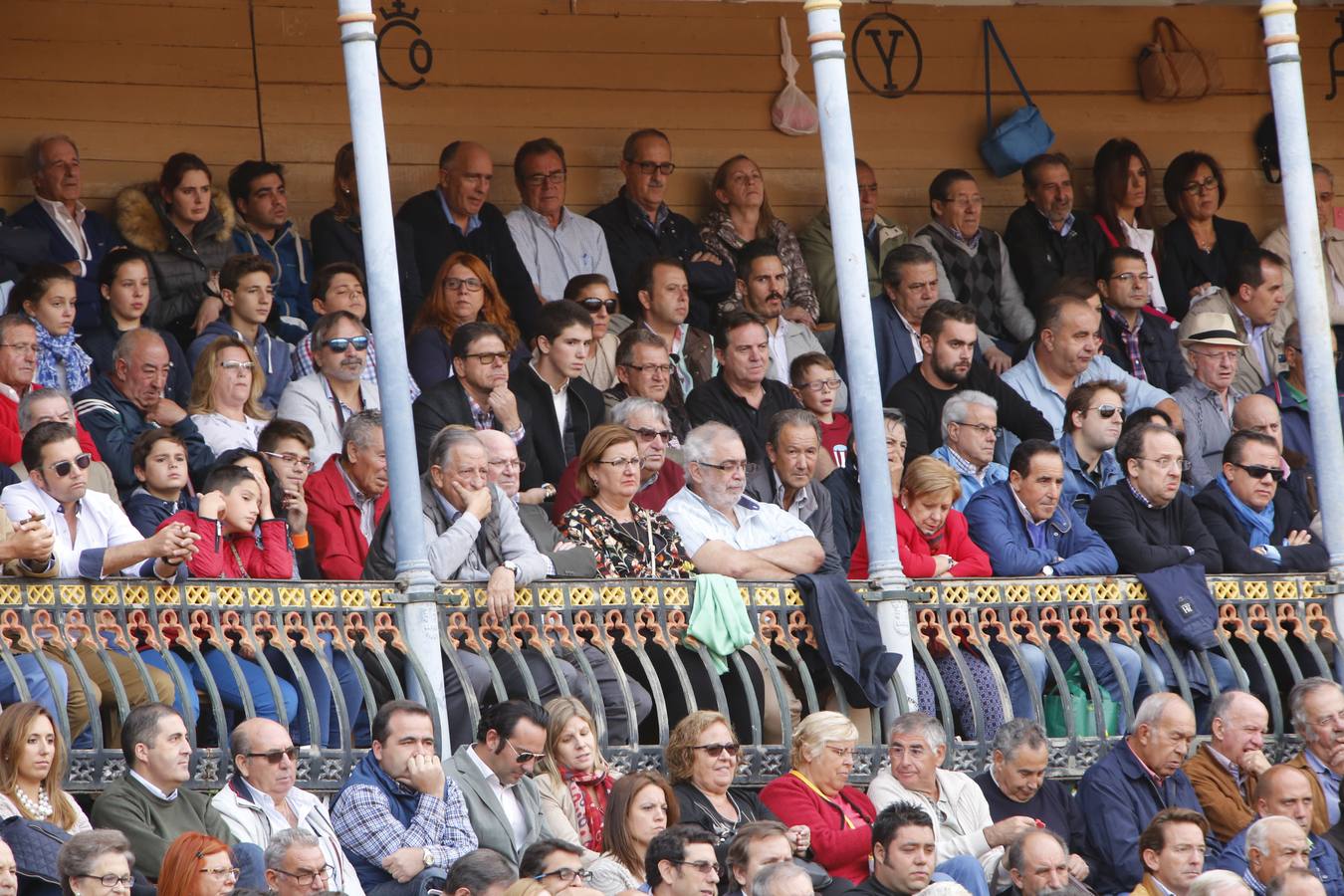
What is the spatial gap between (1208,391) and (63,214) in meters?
5.82

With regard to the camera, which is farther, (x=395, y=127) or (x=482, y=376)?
(x=395, y=127)

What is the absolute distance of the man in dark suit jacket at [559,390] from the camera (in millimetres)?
11898

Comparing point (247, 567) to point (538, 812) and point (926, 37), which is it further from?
point (926, 37)

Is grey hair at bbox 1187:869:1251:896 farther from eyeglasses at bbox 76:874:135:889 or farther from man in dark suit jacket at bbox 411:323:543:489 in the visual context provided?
eyeglasses at bbox 76:874:135:889

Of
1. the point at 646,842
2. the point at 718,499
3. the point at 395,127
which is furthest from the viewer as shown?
the point at 395,127

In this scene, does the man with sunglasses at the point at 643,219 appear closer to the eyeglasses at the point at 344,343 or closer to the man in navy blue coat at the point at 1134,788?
the eyeglasses at the point at 344,343

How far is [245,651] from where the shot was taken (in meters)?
9.92

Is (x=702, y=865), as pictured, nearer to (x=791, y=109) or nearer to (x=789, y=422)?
(x=789, y=422)

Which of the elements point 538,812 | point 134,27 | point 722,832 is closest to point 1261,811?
point 722,832

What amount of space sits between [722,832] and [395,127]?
19.0 ft

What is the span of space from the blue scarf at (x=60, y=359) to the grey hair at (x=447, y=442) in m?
1.98

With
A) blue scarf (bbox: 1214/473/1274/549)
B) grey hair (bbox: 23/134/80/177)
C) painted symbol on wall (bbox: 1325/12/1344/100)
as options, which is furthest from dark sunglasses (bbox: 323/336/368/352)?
painted symbol on wall (bbox: 1325/12/1344/100)

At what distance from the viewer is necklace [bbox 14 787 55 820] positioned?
28.5ft

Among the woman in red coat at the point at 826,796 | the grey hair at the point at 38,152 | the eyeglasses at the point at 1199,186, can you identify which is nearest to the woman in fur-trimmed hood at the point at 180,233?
the grey hair at the point at 38,152
